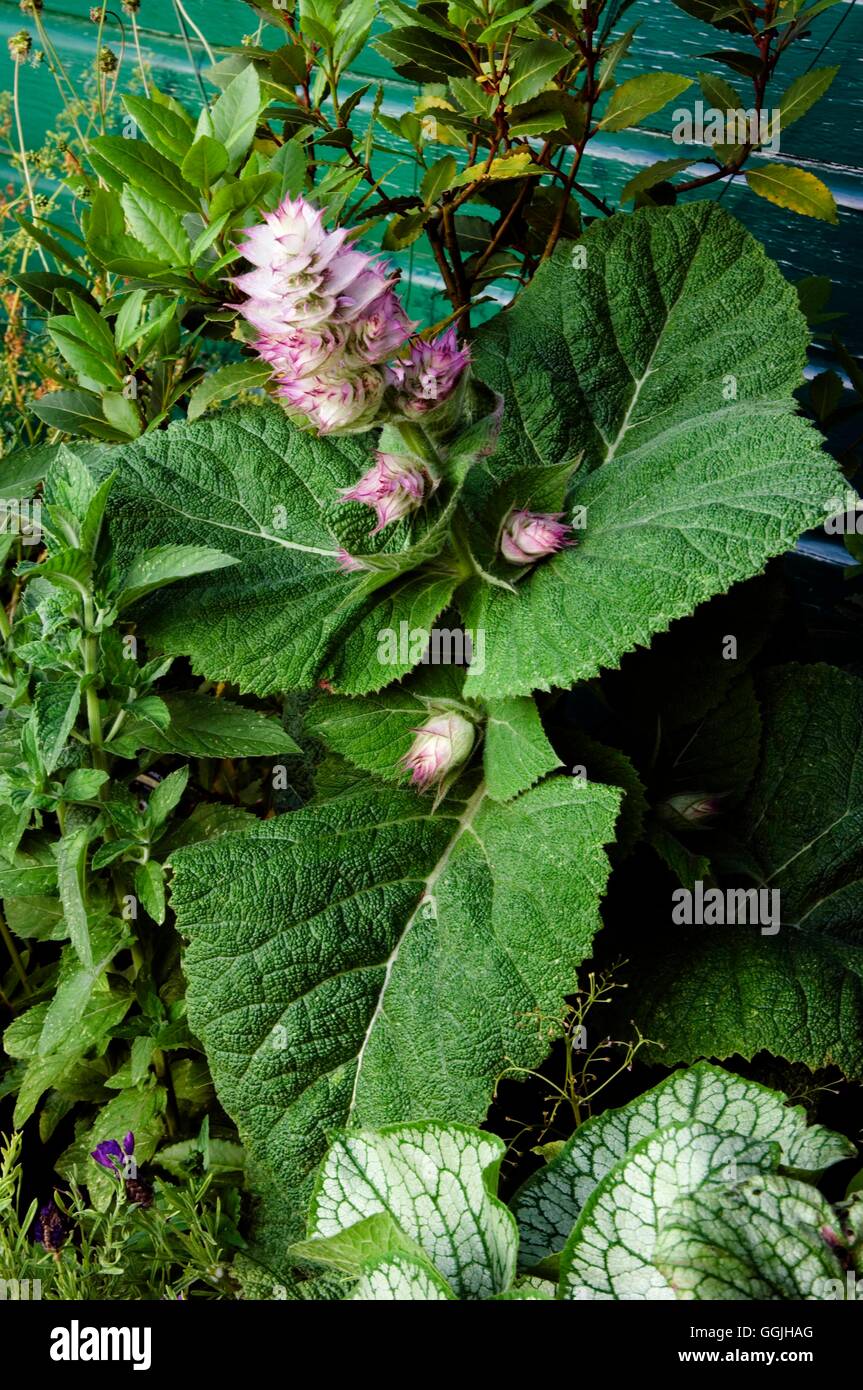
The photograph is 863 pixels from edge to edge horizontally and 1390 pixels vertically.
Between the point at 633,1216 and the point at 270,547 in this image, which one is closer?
the point at 633,1216

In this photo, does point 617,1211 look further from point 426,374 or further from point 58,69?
point 58,69

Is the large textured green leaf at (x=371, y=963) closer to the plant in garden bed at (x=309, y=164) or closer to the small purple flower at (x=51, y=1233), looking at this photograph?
the small purple flower at (x=51, y=1233)

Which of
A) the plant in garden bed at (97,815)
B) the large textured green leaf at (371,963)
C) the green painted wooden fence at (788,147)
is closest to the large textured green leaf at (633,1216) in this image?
the large textured green leaf at (371,963)

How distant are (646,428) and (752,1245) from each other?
26.9 inches

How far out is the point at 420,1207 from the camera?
2.53 feet

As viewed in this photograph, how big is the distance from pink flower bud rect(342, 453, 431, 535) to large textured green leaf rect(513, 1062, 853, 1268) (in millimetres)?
441

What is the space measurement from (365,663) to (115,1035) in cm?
38

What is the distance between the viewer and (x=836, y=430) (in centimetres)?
166

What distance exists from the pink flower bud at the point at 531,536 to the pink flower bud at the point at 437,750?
0.48ft

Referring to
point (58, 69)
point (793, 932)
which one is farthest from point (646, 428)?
point (58, 69)

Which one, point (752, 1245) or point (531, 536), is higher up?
point (531, 536)

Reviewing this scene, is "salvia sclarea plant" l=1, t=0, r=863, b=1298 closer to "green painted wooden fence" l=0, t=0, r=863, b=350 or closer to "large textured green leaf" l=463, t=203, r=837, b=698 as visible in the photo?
"large textured green leaf" l=463, t=203, r=837, b=698
